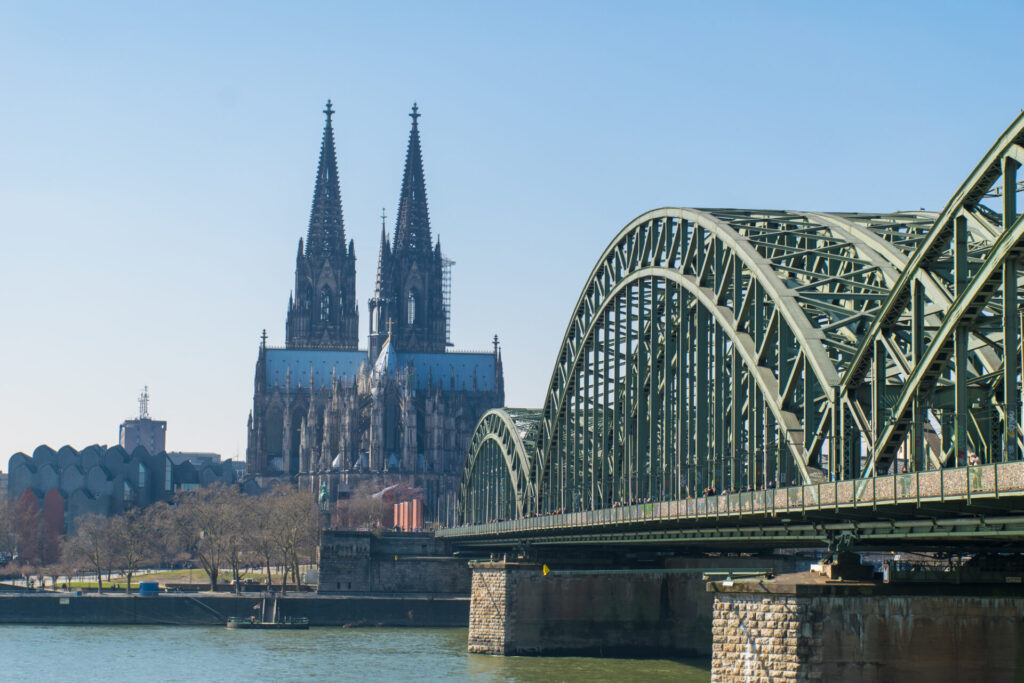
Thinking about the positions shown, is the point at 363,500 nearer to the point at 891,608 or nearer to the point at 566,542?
the point at 566,542

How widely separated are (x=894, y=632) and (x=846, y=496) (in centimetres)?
339

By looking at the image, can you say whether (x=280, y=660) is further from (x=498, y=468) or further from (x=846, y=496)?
(x=846, y=496)

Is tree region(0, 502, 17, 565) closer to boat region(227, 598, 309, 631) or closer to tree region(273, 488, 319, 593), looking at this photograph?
tree region(273, 488, 319, 593)

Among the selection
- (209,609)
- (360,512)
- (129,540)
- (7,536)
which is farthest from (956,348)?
(7,536)

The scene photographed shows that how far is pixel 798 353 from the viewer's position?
45156 millimetres

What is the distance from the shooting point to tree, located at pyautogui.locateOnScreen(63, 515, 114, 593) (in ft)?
477

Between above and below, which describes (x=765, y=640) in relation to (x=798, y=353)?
below

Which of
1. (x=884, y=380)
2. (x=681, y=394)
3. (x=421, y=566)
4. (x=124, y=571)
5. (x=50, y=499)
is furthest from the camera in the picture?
(x=50, y=499)

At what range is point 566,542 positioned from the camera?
75250mm

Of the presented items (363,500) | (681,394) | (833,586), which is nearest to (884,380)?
(833,586)

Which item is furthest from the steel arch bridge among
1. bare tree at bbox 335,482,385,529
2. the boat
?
bare tree at bbox 335,482,385,529

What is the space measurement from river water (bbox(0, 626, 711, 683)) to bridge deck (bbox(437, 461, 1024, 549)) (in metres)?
11.4

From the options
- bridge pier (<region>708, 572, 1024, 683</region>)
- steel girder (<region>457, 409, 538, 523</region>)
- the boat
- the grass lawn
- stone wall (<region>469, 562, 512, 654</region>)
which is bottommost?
the boat

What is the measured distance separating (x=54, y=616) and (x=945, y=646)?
88123 millimetres
